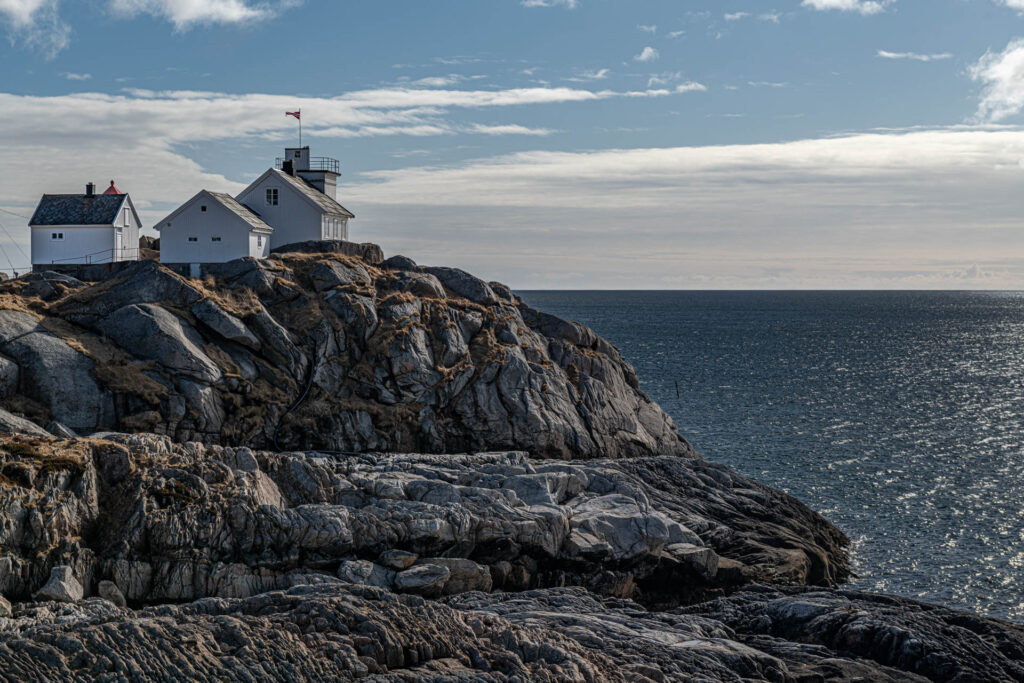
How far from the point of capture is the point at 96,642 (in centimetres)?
1727

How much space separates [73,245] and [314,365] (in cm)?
2653

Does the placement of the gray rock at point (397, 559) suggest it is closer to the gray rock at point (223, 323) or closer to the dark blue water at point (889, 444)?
the gray rock at point (223, 323)

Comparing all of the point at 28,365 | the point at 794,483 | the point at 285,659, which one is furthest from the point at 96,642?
the point at 794,483

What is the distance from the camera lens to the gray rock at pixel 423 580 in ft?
90.5

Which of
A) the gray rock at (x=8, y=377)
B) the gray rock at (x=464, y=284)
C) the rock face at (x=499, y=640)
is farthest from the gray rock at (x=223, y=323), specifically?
the rock face at (x=499, y=640)

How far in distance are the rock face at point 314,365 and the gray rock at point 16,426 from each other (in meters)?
3.78

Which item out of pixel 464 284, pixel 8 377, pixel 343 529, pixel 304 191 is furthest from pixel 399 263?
pixel 343 529

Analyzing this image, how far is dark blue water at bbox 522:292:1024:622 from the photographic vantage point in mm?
39688

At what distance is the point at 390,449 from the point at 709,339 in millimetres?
123164

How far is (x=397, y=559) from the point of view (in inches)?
1121

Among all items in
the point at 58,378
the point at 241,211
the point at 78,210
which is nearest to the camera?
the point at 58,378

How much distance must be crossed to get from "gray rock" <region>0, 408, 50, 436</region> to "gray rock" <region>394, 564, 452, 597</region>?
50.5ft

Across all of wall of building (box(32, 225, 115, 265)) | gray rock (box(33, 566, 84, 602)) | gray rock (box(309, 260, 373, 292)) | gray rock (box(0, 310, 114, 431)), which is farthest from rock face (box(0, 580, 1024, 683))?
wall of building (box(32, 225, 115, 265))

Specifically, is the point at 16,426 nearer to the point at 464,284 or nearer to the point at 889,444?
the point at 464,284
